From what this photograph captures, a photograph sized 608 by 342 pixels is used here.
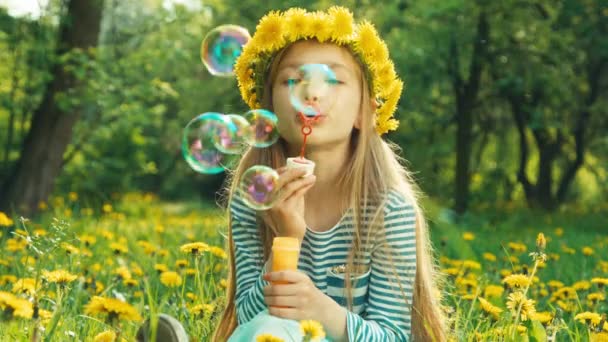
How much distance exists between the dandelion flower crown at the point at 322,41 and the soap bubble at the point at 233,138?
0.29 ft

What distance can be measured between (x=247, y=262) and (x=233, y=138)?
0.39 metres

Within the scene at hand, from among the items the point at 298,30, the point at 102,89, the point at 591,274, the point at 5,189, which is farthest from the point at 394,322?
the point at 5,189

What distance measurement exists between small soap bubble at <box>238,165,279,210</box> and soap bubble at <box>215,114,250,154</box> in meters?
0.24

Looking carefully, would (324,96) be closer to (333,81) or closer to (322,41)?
(333,81)

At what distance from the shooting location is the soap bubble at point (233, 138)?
2259 millimetres

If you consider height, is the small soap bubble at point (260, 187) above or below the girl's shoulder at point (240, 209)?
above

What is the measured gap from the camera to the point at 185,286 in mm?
3066

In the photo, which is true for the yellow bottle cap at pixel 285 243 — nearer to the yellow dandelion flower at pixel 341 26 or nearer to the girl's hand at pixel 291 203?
the girl's hand at pixel 291 203

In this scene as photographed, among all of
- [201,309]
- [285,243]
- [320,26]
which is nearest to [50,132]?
[201,309]

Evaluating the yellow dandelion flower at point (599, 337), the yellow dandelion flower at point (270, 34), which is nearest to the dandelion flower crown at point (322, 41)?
the yellow dandelion flower at point (270, 34)

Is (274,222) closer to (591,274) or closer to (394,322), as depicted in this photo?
(394,322)

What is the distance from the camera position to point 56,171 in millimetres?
7039

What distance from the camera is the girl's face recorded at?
6.51ft

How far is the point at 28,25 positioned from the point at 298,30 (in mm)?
5607
